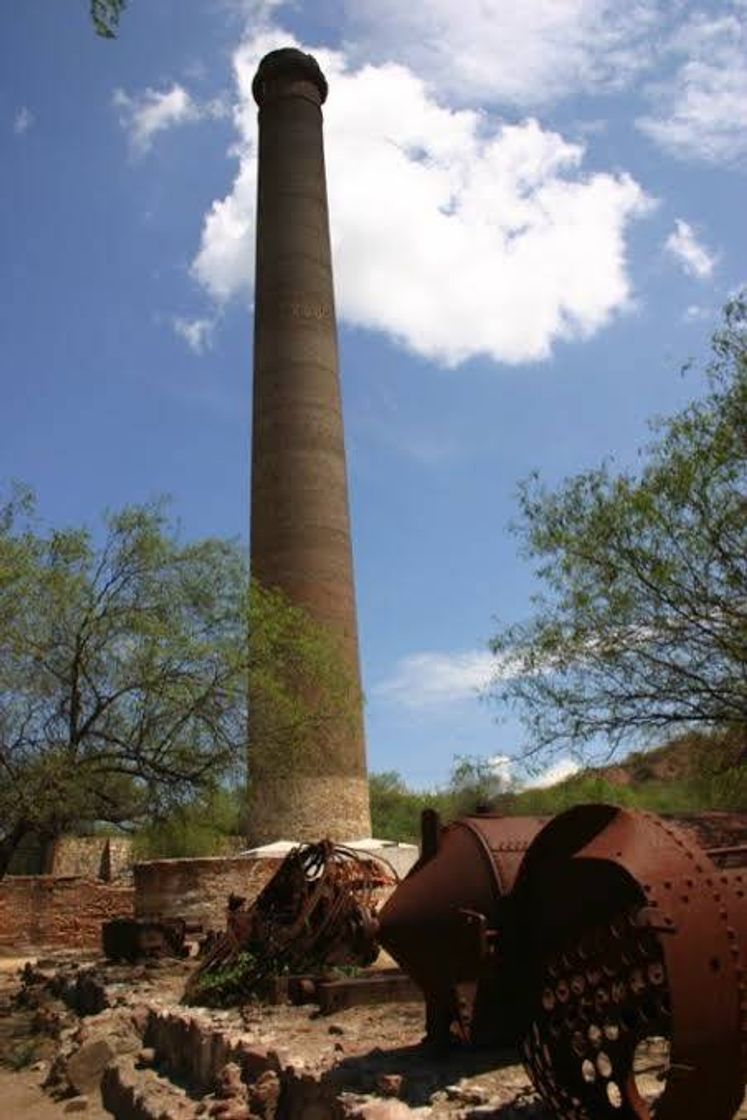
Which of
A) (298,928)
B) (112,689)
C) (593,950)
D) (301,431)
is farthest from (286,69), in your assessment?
(593,950)

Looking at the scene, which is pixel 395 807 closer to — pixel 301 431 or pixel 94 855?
pixel 94 855

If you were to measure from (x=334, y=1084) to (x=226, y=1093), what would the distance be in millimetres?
1216

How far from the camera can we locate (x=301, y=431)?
26.6 meters

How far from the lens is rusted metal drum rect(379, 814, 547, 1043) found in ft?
18.8

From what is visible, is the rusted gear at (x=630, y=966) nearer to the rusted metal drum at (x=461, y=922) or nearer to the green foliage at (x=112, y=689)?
the rusted metal drum at (x=461, y=922)

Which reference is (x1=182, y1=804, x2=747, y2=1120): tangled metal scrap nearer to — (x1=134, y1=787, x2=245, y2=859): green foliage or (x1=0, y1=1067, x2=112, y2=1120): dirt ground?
(x1=0, y1=1067, x2=112, y2=1120): dirt ground

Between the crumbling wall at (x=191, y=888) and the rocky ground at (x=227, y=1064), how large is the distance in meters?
4.32

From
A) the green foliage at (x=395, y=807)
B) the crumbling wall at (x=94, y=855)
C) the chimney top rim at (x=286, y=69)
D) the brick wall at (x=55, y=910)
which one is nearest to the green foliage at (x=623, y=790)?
the green foliage at (x=395, y=807)

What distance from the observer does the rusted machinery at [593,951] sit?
3.91 metres

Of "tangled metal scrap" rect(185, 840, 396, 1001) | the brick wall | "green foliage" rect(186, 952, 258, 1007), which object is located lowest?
"green foliage" rect(186, 952, 258, 1007)

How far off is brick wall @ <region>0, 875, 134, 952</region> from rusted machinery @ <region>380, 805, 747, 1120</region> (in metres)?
14.8

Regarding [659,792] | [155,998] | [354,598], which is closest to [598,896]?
[155,998]

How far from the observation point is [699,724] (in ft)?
41.0

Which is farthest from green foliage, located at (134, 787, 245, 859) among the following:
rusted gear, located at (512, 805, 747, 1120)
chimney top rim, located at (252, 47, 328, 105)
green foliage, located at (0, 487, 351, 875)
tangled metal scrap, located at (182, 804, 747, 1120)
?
chimney top rim, located at (252, 47, 328, 105)
